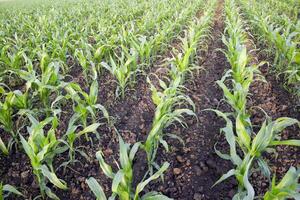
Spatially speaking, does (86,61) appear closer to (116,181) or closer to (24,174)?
(24,174)

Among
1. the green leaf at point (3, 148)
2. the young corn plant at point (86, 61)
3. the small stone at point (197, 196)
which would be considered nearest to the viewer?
the small stone at point (197, 196)

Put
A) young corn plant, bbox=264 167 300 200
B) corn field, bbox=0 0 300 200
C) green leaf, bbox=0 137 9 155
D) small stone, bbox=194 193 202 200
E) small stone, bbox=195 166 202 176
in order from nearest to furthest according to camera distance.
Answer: young corn plant, bbox=264 167 300 200
corn field, bbox=0 0 300 200
small stone, bbox=194 193 202 200
small stone, bbox=195 166 202 176
green leaf, bbox=0 137 9 155

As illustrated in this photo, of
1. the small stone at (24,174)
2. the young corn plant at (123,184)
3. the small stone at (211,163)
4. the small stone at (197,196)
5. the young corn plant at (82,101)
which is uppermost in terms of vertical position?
the young corn plant at (82,101)

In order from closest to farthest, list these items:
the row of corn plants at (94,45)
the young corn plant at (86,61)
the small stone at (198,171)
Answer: the small stone at (198,171)
the young corn plant at (86,61)
the row of corn plants at (94,45)

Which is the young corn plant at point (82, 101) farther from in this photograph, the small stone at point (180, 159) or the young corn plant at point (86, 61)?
the small stone at point (180, 159)

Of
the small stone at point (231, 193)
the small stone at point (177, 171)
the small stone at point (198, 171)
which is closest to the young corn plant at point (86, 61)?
the small stone at point (177, 171)

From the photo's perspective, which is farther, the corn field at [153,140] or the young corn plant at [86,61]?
the young corn plant at [86,61]

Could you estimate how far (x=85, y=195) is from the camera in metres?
2.63

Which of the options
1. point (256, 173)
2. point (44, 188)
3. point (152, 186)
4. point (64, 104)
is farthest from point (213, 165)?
point (64, 104)

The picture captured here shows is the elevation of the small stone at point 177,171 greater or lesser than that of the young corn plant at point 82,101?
lesser

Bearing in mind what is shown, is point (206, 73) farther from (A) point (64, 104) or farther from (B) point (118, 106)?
(A) point (64, 104)

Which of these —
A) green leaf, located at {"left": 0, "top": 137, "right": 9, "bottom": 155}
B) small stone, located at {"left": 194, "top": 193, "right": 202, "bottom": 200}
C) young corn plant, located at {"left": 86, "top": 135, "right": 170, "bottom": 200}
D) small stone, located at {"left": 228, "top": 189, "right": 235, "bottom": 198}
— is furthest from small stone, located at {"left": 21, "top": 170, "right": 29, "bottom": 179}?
small stone, located at {"left": 228, "top": 189, "right": 235, "bottom": 198}

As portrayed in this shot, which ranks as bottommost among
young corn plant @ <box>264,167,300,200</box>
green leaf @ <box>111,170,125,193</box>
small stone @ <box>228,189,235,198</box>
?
small stone @ <box>228,189,235,198</box>

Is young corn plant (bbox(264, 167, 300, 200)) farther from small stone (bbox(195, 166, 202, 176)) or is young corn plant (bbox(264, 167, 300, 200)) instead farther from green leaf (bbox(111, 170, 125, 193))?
small stone (bbox(195, 166, 202, 176))
